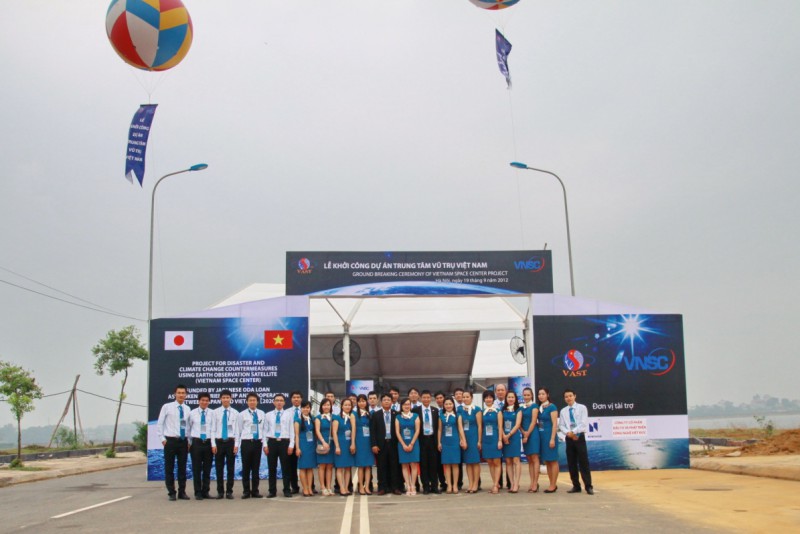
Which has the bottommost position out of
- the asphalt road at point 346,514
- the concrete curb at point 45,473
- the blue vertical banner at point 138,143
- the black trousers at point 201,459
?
the concrete curb at point 45,473

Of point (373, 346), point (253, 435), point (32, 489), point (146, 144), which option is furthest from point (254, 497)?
point (373, 346)

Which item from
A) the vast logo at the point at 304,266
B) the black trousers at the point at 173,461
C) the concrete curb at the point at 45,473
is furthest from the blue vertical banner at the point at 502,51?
the concrete curb at the point at 45,473

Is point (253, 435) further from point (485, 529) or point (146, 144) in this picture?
point (146, 144)

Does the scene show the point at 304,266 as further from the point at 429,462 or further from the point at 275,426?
the point at 429,462

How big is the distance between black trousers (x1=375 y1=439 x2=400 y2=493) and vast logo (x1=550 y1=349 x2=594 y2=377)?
5.32 m

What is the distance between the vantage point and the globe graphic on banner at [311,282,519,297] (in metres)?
16.8

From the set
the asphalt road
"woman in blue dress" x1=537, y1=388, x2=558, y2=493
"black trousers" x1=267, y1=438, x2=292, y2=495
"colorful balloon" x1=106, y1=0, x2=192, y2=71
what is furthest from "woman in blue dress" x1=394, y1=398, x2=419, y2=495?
"colorful balloon" x1=106, y1=0, x2=192, y2=71

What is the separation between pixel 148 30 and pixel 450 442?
29.5ft

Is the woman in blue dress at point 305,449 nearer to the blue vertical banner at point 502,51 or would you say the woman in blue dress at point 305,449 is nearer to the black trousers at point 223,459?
the black trousers at point 223,459

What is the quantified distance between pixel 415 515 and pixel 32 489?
9.09 m

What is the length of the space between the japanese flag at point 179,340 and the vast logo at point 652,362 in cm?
889

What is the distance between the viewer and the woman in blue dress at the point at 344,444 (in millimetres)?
12414

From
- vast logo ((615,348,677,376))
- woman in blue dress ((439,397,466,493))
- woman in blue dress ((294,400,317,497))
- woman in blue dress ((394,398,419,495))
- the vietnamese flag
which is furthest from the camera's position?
vast logo ((615,348,677,376))

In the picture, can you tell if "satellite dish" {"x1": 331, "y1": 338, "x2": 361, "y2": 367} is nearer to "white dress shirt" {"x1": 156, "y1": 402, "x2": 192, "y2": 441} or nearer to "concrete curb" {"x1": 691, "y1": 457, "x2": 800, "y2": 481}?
"concrete curb" {"x1": 691, "y1": 457, "x2": 800, "y2": 481}
